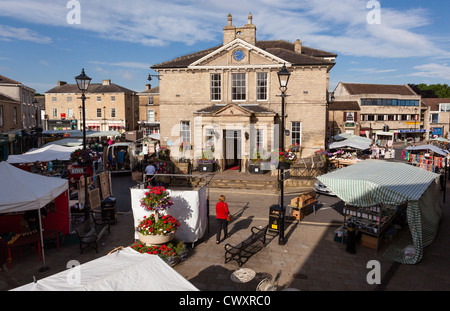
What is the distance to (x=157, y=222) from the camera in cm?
951

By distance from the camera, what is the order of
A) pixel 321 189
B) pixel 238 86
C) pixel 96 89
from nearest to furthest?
1. pixel 321 189
2. pixel 238 86
3. pixel 96 89

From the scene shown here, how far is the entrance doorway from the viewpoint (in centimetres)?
2327

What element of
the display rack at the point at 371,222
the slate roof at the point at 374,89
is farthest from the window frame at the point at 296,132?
the slate roof at the point at 374,89

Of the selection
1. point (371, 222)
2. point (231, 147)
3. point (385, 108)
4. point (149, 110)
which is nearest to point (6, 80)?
point (149, 110)

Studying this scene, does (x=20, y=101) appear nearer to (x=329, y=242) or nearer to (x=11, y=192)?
(x=11, y=192)

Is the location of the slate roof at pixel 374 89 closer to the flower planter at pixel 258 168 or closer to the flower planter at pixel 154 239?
the flower planter at pixel 258 168

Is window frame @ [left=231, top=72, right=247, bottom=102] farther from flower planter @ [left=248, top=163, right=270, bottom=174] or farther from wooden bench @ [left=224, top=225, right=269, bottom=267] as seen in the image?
wooden bench @ [left=224, top=225, right=269, bottom=267]

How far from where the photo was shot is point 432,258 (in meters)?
9.69

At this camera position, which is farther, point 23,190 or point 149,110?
point 149,110

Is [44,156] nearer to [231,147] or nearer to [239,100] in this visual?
[231,147]

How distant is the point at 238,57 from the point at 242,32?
9.31ft

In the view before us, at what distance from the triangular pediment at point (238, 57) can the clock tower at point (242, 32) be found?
1.76m
